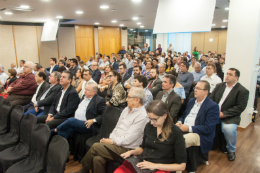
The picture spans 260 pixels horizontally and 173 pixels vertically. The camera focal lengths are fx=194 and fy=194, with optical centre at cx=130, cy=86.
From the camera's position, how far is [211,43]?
16.6 metres

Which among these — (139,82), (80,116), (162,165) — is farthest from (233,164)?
(80,116)

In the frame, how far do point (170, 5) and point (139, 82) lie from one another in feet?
5.86

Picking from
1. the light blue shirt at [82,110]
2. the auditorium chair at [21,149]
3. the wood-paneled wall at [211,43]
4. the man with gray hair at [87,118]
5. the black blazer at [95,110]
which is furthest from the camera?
the wood-paneled wall at [211,43]

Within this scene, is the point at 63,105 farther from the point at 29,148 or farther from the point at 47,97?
the point at 29,148

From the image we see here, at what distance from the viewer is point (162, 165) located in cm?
176

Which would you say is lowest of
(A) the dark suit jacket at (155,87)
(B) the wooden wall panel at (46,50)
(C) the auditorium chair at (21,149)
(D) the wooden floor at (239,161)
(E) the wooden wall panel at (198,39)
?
(D) the wooden floor at (239,161)

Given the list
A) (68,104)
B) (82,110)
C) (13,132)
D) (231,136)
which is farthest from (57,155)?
(231,136)

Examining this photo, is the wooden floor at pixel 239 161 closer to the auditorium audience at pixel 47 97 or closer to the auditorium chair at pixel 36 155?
the auditorium chair at pixel 36 155

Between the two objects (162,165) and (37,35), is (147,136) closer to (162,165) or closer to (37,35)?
(162,165)

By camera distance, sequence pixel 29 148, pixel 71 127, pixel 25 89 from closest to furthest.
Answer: pixel 29 148 → pixel 71 127 → pixel 25 89

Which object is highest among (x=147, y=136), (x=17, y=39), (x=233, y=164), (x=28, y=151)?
(x=17, y=39)

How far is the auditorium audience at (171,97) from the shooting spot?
9.54ft

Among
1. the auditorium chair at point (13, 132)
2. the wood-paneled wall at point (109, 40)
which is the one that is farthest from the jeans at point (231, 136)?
the wood-paneled wall at point (109, 40)

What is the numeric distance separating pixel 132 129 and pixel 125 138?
0.13 m
